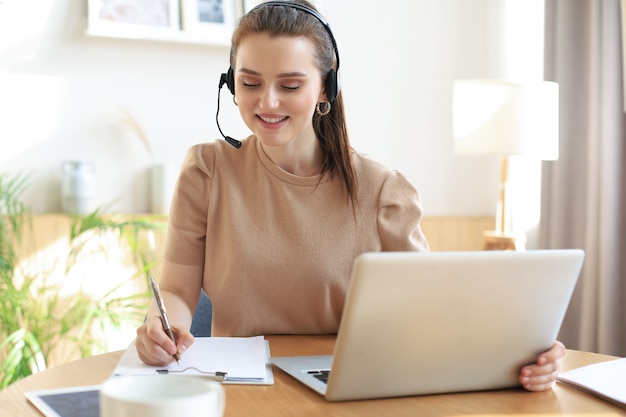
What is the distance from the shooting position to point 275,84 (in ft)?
5.29

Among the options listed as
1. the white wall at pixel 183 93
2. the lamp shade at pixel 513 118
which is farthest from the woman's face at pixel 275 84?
the white wall at pixel 183 93

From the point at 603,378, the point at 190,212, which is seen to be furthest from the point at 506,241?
the point at 603,378

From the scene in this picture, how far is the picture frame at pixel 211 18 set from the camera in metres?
3.48

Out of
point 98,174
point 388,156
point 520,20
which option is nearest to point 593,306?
point 388,156

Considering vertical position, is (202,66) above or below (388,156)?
above

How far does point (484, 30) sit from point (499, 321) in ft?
10.4

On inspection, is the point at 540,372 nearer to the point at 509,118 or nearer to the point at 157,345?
the point at 157,345

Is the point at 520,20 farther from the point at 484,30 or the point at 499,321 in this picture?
the point at 499,321

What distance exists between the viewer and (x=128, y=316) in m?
3.14

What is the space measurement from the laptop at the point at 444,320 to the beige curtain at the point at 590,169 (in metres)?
2.28

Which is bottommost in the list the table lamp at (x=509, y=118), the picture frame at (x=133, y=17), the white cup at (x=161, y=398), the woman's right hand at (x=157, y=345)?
the woman's right hand at (x=157, y=345)

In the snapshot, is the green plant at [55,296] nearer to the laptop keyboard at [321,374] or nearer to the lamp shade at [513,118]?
the lamp shade at [513,118]

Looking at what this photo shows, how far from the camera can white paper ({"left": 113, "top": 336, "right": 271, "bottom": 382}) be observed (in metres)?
1.25

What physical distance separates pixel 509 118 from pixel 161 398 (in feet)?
8.94
